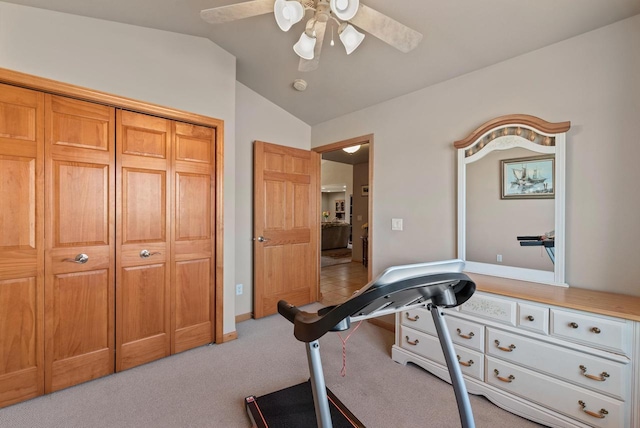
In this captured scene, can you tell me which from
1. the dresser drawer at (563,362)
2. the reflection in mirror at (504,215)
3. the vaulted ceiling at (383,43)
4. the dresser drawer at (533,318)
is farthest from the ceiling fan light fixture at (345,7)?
the dresser drawer at (563,362)

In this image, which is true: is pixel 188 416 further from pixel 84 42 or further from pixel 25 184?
pixel 84 42

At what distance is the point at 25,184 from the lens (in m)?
1.85

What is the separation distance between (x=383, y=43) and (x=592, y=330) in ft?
7.79

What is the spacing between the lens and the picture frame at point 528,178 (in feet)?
6.57

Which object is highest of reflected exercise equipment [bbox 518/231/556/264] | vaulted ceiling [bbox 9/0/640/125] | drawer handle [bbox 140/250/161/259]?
vaulted ceiling [bbox 9/0/640/125]

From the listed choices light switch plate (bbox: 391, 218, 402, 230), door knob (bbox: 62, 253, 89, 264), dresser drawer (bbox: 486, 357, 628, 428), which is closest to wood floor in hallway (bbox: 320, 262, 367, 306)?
light switch plate (bbox: 391, 218, 402, 230)

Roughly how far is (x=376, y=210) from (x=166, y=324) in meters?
2.33

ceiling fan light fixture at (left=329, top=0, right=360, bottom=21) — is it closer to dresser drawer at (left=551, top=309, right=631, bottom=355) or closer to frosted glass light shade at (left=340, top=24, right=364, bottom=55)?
frosted glass light shade at (left=340, top=24, right=364, bottom=55)

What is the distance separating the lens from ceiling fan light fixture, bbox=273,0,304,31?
140 centimetres

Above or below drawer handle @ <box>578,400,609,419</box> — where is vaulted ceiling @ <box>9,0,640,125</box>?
above

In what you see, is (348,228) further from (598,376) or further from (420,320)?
(598,376)

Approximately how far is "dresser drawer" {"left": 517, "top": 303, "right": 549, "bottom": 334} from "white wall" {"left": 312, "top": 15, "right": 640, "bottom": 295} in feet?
1.58

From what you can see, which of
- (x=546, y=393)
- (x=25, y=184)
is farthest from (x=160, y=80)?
(x=546, y=393)

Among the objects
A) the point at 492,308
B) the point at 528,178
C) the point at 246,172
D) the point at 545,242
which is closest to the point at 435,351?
the point at 492,308
